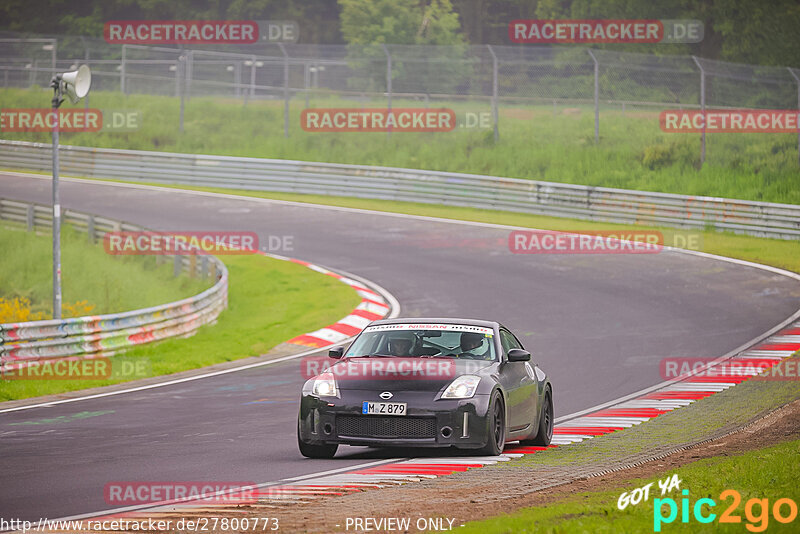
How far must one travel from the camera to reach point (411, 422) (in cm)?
1017

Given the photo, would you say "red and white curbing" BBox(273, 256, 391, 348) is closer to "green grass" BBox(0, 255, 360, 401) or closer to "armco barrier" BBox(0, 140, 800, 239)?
"green grass" BBox(0, 255, 360, 401)

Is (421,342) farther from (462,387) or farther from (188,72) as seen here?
(188,72)

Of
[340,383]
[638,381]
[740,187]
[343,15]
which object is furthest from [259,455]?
[343,15]

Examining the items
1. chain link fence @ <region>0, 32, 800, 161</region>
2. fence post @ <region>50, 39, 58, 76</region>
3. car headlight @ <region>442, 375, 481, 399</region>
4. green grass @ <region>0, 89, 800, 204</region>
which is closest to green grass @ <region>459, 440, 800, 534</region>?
car headlight @ <region>442, 375, 481, 399</region>

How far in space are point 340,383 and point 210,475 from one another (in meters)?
1.52

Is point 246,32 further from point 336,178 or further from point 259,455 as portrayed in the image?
point 259,455

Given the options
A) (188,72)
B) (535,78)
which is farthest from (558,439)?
(188,72)

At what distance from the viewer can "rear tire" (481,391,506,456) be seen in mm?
10312

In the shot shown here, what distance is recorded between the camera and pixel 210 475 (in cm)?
959

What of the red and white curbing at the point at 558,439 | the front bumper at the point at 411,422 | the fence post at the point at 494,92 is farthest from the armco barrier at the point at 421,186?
the front bumper at the point at 411,422

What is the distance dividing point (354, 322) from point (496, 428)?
11.2 m

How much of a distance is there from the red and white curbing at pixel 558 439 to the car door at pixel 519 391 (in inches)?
12.2

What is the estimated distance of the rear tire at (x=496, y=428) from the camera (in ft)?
33.8

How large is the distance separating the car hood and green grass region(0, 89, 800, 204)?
2397cm
